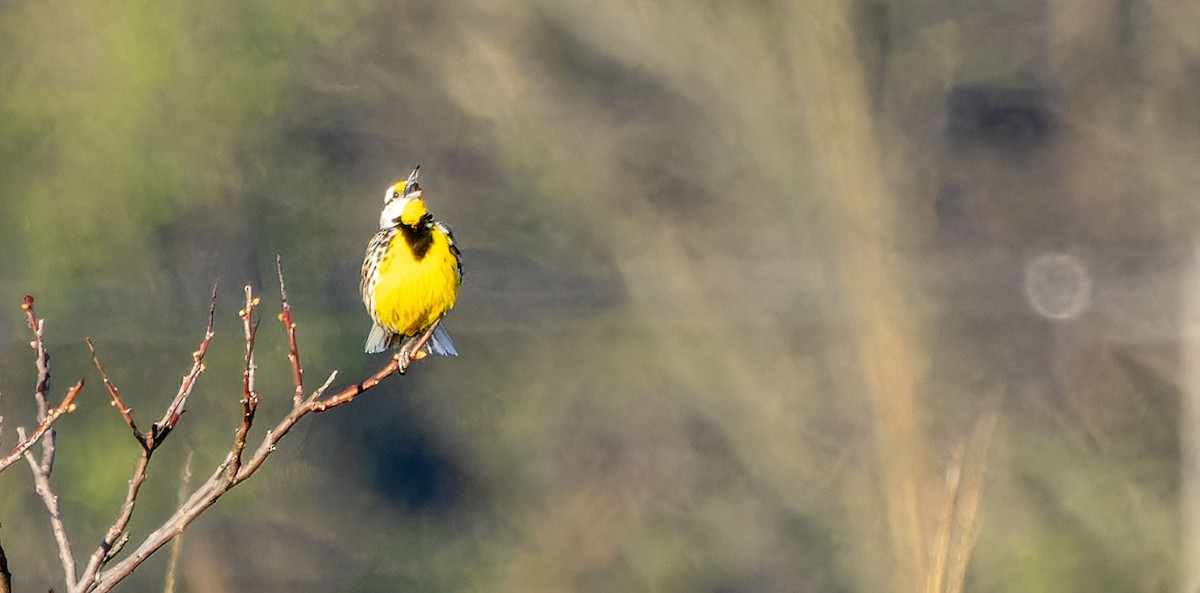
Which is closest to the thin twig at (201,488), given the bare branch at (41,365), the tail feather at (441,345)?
the bare branch at (41,365)

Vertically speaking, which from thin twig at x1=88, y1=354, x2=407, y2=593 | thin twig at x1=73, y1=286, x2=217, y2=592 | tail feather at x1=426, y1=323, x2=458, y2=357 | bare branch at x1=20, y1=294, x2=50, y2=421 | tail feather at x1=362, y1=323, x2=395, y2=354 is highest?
tail feather at x1=362, y1=323, x2=395, y2=354

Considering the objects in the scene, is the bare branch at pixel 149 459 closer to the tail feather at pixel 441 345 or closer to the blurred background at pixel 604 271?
the tail feather at pixel 441 345

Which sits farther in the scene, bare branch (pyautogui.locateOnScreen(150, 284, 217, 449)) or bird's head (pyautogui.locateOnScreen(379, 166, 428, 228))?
bird's head (pyautogui.locateOnScreen(379, 166, 428, 228))

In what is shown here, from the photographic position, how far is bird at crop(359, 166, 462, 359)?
355 cm

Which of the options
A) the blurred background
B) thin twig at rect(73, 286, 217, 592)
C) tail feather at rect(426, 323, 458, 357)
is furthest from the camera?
the blurred background

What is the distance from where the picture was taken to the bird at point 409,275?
3555 millimetres

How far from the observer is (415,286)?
354cm

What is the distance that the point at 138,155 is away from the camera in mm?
10859

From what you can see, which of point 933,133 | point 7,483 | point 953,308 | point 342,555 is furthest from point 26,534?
point 933,133

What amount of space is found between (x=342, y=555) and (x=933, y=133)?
4216mm

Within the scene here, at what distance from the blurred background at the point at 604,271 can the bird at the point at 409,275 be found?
366 centimetres

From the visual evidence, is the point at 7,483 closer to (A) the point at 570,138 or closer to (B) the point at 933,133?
(A) the point at 570,138

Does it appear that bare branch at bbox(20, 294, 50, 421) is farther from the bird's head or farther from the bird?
the bird's head

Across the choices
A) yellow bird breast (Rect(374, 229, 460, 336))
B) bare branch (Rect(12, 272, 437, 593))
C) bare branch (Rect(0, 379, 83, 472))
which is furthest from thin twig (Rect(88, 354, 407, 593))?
yellow bird breast (Rect(374, 229, 460, 336))
